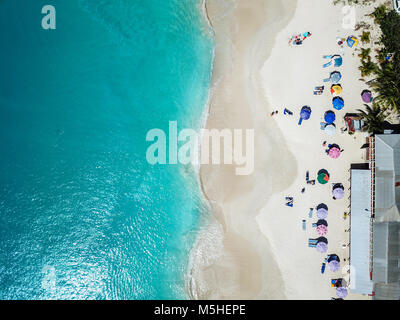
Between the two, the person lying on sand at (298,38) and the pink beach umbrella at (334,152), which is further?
the person lying on sand at (298,38)

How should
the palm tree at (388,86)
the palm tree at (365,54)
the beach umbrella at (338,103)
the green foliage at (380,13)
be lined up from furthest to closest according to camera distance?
1. the beach umbrella at (338,103)
2. the palm tree at (365,54)
3. the green foliage at (380,13)
4. the palm tree at (388,86)

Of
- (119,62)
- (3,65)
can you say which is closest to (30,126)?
(3,65)

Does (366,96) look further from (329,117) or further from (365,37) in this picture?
(365,37)

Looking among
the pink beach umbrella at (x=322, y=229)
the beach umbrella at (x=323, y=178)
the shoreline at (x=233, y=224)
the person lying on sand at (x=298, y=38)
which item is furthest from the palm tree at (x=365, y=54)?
the pink beach umbrella at (x=322, y=229)

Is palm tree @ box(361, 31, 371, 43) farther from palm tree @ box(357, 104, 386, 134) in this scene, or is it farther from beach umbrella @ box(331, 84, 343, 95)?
Result: palm tree @ box(357, 104, 386, 134)

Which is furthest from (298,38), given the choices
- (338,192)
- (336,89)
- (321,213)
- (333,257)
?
(333,257)

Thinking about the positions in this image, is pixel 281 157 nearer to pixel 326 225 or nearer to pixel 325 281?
pixel 326 225

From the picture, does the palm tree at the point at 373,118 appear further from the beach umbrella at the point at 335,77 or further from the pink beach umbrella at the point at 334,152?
the beach umbrella at the point at 335,77
